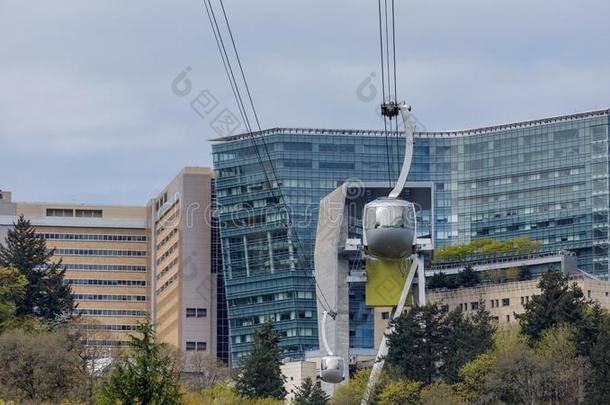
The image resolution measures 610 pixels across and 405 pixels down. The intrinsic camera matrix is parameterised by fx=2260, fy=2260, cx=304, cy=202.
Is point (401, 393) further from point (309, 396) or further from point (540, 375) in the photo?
point (540, 375)

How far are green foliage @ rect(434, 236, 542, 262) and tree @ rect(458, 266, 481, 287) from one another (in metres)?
8.97

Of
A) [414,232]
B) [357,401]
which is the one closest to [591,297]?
[357,401]

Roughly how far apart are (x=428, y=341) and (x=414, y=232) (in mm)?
67672

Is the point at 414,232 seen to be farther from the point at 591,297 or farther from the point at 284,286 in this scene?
the point at 284,286

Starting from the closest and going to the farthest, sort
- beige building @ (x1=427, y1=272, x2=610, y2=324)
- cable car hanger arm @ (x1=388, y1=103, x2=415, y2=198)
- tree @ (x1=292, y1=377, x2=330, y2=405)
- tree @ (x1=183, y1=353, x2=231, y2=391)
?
cable car hanger arm @ (x1=388, y1=103, x2=415, y2=198) < tree @ (x1=292, y1=377, x2=330, y2=405) < tree @ (x1=183, y1=353, x2=231, y2=391) < beige building @ (x1=427, y1=272, x2=610, y2=324)

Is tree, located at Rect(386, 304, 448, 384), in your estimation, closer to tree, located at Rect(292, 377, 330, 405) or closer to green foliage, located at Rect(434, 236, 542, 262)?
tree, located at Rect(292, 377, 330, 405)

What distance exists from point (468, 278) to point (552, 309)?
33.1 m

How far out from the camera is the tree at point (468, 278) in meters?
170

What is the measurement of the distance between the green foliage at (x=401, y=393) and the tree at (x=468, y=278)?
36495 millimetres

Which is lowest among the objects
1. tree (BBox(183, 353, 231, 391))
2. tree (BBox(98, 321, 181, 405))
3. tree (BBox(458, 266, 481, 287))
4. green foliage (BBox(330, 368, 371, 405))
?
tree (BBox(98, 321, 181, 405))

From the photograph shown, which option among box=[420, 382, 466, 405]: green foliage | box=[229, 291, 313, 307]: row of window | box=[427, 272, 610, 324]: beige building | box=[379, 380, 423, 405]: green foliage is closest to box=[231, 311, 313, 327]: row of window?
box=[229, 291, 313, 307]: row of window

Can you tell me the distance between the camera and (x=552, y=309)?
138 m

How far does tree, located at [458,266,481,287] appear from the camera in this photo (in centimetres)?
17050

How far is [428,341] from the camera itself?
13788cm
